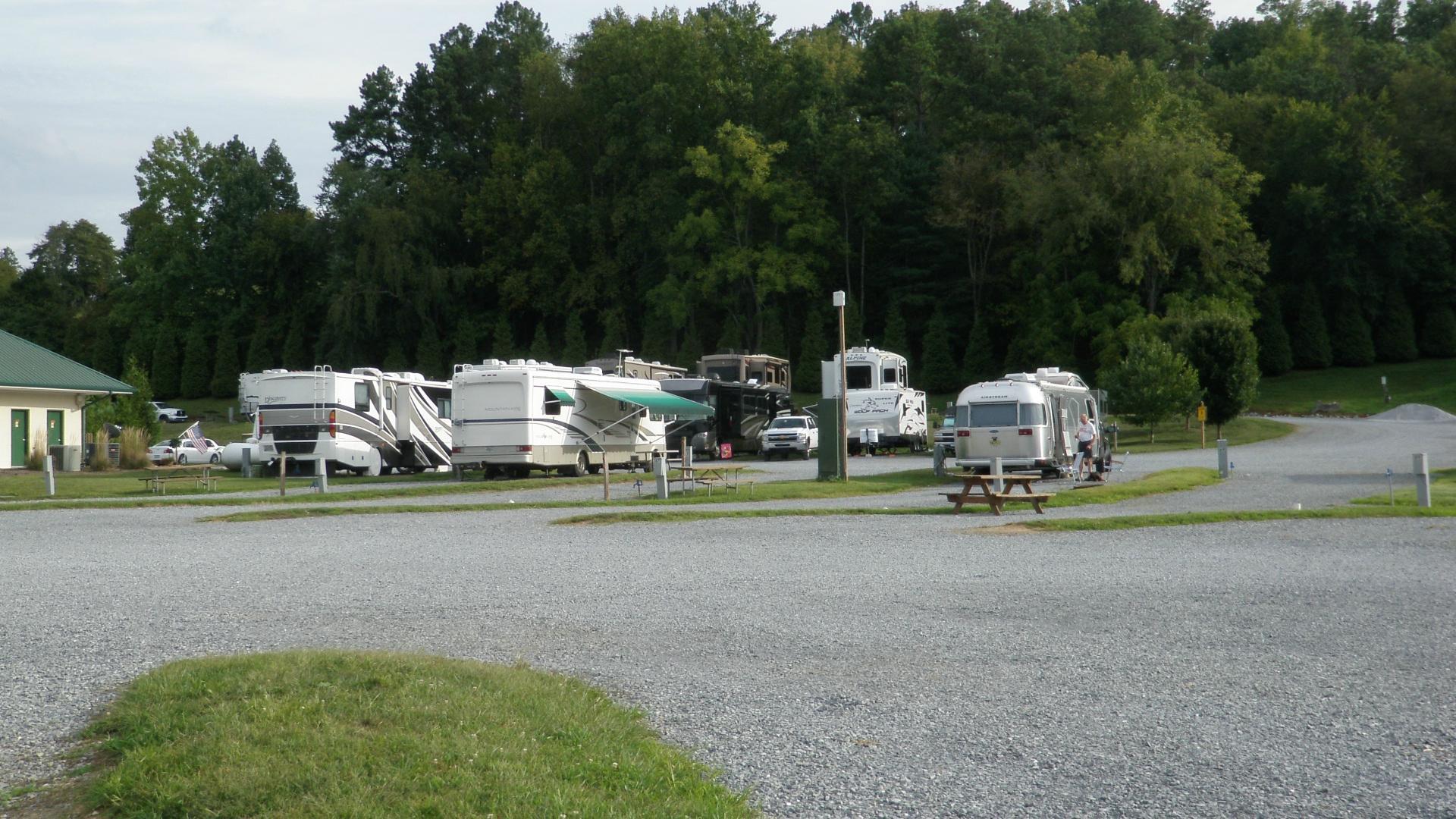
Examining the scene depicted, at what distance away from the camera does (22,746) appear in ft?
18.7

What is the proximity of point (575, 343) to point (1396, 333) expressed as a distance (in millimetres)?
44155

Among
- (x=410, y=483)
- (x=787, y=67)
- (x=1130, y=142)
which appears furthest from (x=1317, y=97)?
(x=410, y=483)

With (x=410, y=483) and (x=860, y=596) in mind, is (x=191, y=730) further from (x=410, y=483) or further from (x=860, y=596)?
(x=410, y=483)

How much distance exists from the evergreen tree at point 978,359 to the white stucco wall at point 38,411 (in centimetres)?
3961

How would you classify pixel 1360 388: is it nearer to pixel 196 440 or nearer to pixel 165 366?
pixel 196 440

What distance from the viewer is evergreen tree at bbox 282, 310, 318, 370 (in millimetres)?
69875

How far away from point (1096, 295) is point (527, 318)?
31.8 m

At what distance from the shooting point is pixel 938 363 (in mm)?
61438

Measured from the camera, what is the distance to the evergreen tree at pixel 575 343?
64.6 meters

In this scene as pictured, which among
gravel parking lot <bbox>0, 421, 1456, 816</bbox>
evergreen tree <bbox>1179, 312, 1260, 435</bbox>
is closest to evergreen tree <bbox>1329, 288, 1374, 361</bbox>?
evergreen tree <bbox>1179, 312, 1260, 435</bbox>

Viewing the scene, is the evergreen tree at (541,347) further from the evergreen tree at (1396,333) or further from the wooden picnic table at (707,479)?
the evergreen tree at (1396,333)

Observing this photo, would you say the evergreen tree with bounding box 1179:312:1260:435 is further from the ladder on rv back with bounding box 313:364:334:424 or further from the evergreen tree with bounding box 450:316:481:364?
the evergreen tree with bounding box 450:316:481:364

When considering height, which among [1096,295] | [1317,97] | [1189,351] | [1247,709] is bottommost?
[1247,709]

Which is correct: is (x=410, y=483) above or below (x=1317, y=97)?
below
